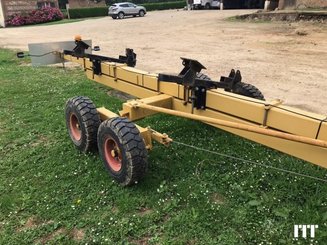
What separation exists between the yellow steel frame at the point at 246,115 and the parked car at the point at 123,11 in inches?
1438

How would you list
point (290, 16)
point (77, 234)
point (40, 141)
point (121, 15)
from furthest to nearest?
point (121, 15), point (290, 16), point (40, 141), point (77, 234)

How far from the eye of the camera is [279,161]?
4.39m

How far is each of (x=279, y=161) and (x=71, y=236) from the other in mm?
2668

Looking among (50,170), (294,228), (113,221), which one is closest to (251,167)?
(294,228)

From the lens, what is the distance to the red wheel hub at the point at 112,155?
3.94 metres

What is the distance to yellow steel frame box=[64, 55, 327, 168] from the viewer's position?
2896 millimetres

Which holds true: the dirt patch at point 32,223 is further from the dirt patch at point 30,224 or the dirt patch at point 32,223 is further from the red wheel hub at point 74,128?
the red wheel hub at point 74,128

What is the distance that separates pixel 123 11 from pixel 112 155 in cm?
3864

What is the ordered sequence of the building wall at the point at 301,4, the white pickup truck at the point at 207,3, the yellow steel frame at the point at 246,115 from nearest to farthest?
1. the yellow steel frame at the point at 246,115
2. the building wall at the point at 301,4
3. the white pickup truck at the point at 207,3

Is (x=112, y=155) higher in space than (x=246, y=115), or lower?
lower

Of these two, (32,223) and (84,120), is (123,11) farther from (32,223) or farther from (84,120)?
(32,223)

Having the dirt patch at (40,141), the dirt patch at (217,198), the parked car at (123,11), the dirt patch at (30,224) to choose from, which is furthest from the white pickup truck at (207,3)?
the dirt patch at (30,224)

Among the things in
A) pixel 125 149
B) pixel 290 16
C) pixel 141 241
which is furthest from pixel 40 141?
pixel 290 16

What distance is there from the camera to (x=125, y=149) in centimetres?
361
